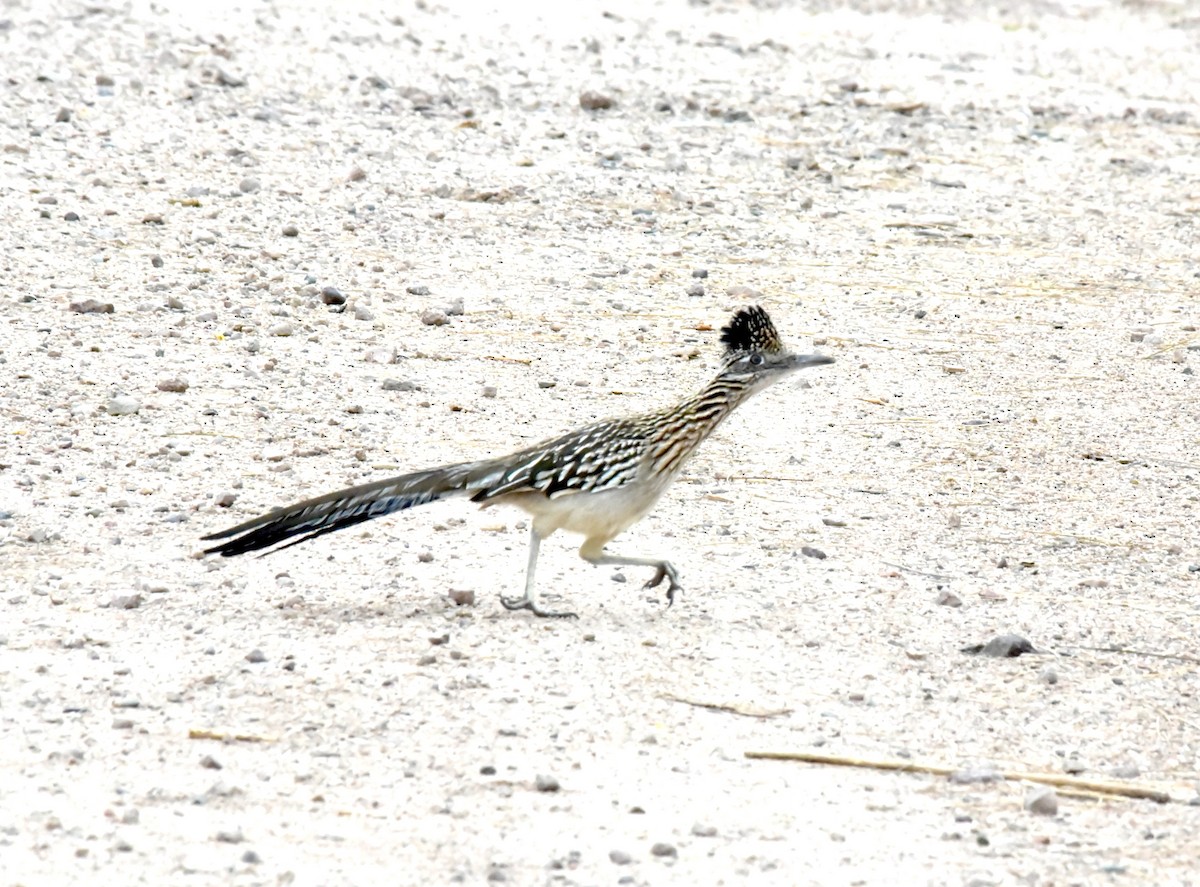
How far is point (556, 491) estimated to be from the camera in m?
6.39

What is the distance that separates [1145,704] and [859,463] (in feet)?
8.14

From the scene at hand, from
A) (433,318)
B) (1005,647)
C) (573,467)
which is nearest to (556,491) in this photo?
(573,467)

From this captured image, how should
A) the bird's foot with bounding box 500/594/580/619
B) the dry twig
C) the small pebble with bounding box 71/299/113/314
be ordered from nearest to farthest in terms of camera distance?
the dry twig
the bird's foot with bounding box 500/594/580/619
the small pebble with bounding box 71/299/113/314

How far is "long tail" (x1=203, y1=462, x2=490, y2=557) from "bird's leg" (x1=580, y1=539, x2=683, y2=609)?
498mm

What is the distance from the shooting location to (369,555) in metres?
6.91

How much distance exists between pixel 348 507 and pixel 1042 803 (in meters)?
2.53

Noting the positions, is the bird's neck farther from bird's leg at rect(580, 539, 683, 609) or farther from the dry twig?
the dry twig

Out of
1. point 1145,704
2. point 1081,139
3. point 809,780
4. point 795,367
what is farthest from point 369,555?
point 1081,139

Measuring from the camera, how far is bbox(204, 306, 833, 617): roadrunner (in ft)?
20.8

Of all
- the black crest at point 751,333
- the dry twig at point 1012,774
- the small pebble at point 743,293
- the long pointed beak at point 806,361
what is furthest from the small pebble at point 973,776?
the small pebble at point 743,293

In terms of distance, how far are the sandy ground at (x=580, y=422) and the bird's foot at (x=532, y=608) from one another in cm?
7

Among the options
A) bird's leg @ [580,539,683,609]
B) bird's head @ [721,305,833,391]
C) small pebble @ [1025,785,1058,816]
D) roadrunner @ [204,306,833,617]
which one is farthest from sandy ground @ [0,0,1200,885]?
bird's head @ [721,305,833,391]

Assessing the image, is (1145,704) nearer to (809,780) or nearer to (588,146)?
(809,780)

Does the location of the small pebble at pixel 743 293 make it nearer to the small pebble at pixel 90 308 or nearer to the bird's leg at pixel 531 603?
the small pebble at pixel 90 308
